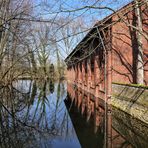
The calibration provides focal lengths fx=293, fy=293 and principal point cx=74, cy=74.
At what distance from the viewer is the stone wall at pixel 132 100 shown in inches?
478

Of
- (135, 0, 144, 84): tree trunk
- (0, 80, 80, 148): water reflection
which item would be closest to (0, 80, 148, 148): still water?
(0, 80, 80, 148): water reflection

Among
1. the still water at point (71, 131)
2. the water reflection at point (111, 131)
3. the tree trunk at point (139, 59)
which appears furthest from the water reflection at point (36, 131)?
the tree trunk at point (139, 59)

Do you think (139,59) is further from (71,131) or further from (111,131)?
(71,131)

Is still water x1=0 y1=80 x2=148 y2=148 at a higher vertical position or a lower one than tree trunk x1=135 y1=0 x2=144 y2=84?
lower

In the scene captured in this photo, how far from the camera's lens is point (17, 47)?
114 ft

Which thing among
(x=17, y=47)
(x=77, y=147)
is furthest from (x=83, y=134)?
(x=17, y=47)

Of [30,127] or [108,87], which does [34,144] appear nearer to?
[30,127]

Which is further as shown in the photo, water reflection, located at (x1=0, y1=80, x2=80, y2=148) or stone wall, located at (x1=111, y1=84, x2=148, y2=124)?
stone wall, located at (x1=111, y1=84, x2=148, y2=124)

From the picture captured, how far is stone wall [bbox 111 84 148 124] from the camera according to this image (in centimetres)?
1214

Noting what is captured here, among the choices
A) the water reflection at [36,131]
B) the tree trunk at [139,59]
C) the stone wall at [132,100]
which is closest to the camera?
the water reflection at [36,131]

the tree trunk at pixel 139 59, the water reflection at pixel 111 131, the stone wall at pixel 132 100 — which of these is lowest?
the water reflection at pixel 111 131

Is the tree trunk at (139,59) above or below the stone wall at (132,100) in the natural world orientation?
above

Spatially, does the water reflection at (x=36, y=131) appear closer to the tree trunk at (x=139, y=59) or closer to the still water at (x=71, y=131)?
the still water at (x=71, y=131)

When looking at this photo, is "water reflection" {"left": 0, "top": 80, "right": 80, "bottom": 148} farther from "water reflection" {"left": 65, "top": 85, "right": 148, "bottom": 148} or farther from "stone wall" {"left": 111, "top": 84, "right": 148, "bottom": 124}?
"stone wall" {"left": 111, "top": 84, "right": 148, "bottom": 124}
